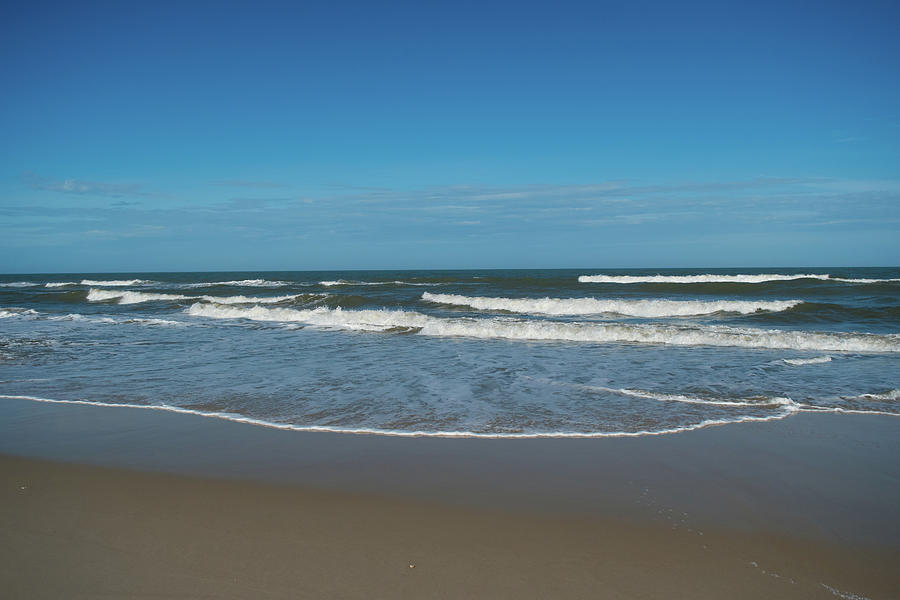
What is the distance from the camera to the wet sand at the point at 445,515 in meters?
2.88

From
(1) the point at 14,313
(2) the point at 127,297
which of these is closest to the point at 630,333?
(1) the point at 14,313

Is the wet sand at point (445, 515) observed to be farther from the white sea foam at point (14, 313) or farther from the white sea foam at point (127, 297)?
the white sea foam at point (127, 297)

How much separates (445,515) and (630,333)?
10780mm

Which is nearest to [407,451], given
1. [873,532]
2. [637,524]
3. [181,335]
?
[637,524]

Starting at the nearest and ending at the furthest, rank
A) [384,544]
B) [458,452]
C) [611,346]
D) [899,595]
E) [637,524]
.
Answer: [899,595]
[384,544]
[637,524]
[458,452]
[611,346]

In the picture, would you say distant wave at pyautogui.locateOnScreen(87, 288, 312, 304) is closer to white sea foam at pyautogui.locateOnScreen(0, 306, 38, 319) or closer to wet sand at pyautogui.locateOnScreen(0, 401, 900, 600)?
white sea foam at pyautogui.locateOnScreen(0, 306, 38, 319)

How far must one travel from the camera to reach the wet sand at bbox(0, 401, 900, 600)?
9.46 feet

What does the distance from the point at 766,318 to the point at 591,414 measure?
45.1 feet

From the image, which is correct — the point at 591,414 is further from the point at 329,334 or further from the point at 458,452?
the point at 329,334

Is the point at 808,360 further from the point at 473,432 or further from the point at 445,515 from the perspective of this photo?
the point at 445,515

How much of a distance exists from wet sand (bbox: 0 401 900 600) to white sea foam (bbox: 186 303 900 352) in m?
7.17

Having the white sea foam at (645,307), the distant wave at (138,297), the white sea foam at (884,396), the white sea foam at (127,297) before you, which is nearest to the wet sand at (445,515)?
the white sea foam at (884,396)

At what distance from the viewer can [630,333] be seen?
13477mm

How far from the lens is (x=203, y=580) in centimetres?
286
